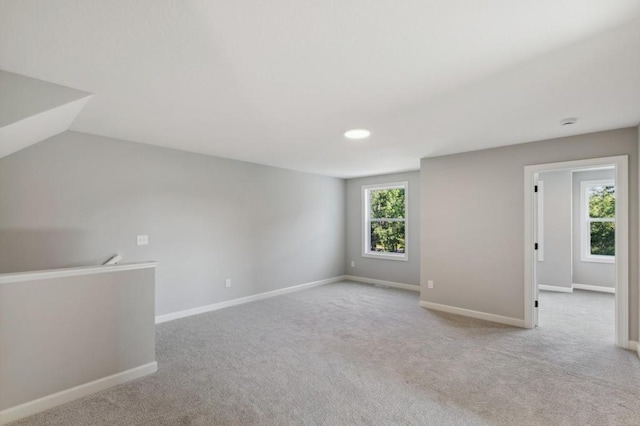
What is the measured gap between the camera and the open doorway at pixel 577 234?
583 centimetres

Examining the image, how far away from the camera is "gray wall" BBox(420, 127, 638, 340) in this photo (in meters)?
3.73

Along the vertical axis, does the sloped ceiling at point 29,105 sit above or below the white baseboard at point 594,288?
above

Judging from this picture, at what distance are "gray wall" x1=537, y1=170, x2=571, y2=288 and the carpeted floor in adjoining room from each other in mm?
1967

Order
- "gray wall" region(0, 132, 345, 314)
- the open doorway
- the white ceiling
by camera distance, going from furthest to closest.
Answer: the open doorway, "gray wall" region(0, 132, 345, 314), the white ceiling

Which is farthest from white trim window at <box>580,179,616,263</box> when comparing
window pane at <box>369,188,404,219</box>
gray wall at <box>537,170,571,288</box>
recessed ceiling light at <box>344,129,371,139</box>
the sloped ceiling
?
the sloped ceiling

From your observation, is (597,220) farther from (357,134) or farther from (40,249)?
(40,249)

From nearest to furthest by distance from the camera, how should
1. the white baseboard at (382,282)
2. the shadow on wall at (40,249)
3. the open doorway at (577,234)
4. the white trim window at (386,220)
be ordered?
the shadow on wall at (40,249) < the open doorway at (577,234) < the white baseboard at (382,282) < the white trim window at (386,220)

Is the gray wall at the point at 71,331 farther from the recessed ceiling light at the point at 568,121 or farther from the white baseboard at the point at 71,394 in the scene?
the recessed ceiling light at the point at 568,121

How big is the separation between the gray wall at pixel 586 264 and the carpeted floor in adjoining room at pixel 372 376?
7.66 ft

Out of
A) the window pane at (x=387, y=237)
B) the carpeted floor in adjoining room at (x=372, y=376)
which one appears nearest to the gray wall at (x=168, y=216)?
the carpeted floor in adjoining room at (x=372, y=376)

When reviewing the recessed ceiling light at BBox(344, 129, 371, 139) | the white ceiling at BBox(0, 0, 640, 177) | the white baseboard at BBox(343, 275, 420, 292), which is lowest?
the white baseboard at BBox(343, 275, 420, 292)

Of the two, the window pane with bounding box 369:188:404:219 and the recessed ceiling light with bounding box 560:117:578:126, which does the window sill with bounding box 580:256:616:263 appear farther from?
the recessed ceiling light with bounding box 560:117:578:126

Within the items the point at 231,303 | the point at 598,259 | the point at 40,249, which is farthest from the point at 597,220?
the point at 40,249

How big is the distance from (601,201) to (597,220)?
0.38 meters
